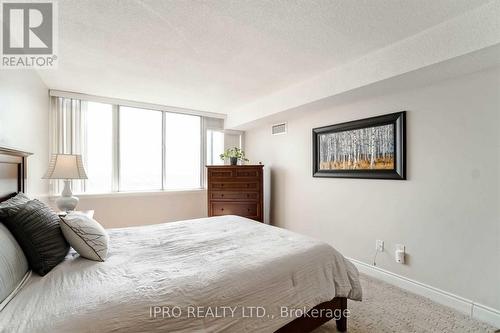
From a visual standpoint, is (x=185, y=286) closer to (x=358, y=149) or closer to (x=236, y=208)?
(x=358, y=149)

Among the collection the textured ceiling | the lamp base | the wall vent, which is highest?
the textured ceiling

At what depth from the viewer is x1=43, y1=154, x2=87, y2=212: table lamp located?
2453 millimetres

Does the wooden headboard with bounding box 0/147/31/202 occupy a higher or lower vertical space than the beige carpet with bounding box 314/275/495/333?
higher

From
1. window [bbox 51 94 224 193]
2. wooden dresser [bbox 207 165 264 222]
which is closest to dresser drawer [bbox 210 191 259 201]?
wooden dresser [bbox 207 165 264 222]

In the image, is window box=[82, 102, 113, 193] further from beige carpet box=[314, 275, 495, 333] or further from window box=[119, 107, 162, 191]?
beige carpet box=[314, 275, 495, 333]

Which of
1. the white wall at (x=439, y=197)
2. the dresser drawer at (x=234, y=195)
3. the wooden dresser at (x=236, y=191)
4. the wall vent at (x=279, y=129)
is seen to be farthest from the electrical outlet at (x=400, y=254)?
the wall vent at (x=279, y=129)

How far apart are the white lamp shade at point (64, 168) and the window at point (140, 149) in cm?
142

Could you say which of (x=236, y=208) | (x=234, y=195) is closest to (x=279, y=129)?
(x=234, y=195)

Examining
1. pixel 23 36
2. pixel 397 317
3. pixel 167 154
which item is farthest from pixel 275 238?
pixel 167 154

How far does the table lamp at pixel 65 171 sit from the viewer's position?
245 centimetres

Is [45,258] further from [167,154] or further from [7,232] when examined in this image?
[167,154]

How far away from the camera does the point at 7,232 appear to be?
1.21 meters

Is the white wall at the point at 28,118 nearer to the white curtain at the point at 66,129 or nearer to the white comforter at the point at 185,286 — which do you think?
the white curtain at the point at 66,129

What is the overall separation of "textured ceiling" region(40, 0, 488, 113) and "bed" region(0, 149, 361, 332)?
3.96ft
